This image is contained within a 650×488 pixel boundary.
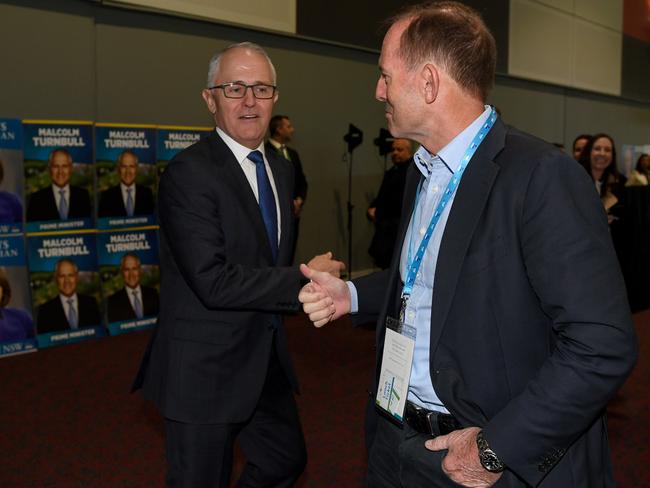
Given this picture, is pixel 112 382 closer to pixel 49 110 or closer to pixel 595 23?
pixel 49 110

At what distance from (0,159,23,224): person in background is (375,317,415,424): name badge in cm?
426

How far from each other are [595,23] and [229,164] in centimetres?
1315

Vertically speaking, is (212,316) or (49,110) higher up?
(49,110)

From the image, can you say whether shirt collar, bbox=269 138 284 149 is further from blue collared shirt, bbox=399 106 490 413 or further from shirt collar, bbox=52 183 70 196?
blue collared shirt, bbox=399 106 490 413

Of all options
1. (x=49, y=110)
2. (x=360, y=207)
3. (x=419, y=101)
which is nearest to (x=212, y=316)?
(x=419, y=101)

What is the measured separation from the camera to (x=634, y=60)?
574 inches

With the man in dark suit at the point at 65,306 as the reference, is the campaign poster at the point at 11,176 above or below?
above

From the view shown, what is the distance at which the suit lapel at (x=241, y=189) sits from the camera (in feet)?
6.68

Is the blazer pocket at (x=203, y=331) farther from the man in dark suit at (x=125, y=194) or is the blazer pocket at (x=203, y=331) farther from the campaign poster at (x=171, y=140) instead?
the campaign poster at (x=171, y=140)

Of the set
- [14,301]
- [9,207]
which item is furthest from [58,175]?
[14,301]

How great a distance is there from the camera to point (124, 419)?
3.83 metres

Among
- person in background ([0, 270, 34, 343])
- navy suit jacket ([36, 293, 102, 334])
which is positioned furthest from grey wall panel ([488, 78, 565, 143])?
person in background ([0, 270, 34, 343])

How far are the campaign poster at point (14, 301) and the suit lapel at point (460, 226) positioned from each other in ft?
14.7

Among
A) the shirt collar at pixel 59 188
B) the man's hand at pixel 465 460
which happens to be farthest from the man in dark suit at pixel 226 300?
the shirt collar at pixel 59 188
